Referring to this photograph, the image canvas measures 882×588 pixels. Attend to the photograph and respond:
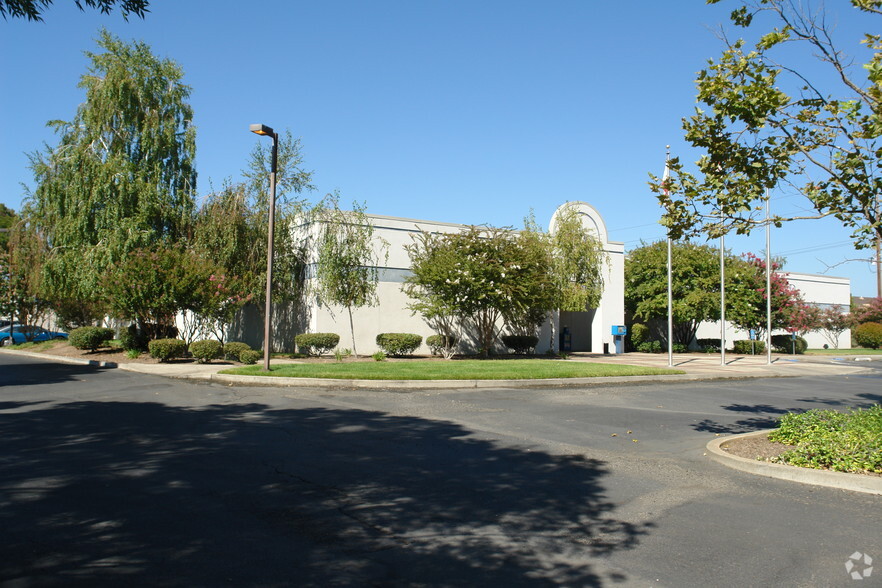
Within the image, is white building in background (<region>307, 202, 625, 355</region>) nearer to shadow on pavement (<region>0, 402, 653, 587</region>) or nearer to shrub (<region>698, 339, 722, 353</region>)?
shrub (<region>698, 339, 722, 353</region>)

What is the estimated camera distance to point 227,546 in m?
5.01

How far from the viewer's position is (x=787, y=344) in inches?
1781

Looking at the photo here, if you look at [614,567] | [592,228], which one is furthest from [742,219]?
[592,228]

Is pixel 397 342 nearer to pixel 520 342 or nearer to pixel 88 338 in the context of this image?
pixel 520 342

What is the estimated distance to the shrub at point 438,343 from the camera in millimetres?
28328

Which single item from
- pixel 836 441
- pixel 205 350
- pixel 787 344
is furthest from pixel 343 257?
pixel 787 344

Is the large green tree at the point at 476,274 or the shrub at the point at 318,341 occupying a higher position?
the large green tree at the point at 476,274

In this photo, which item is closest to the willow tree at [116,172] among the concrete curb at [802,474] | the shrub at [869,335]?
the concrete curb at [802,474]

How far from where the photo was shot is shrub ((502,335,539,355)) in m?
30.4

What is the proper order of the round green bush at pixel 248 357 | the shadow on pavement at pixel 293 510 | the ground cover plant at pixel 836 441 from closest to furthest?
the shadow on pavement at pixel 293 510 → the ground cover plant at pixel 836 441 → the round green bush at pixel 248 357

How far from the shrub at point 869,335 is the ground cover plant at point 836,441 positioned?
5024 centimetres

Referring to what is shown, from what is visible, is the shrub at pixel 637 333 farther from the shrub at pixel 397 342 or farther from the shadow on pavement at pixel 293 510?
the shadow on pavement at pixel 293 510

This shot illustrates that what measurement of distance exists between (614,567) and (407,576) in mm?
1534

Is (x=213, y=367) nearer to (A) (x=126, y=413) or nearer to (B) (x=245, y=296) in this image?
(B) (x=245, y=296)
